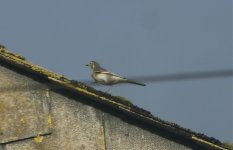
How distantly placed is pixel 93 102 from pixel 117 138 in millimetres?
588

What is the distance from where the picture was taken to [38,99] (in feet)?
49.3

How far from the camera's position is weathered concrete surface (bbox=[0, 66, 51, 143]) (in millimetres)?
14789

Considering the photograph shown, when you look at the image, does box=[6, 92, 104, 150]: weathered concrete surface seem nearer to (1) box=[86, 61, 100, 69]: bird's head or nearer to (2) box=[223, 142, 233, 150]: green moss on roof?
(2) box=[223, 142, 233, 150]: green moss on roof

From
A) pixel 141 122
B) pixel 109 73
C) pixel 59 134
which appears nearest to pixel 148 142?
pixel 141 122

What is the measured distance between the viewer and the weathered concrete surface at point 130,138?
50.1 ft

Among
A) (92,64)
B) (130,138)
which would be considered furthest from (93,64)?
(130,138)

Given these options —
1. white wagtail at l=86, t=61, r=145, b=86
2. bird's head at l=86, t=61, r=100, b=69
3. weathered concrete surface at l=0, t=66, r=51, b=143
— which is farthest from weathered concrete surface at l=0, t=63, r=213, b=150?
bird's head at l=86, t=61, r=100, b=69

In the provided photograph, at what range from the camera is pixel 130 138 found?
608 inches

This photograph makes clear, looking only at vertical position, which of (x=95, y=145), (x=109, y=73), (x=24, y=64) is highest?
(x=109, y=73)

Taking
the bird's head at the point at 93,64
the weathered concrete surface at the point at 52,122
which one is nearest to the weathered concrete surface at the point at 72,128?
the weathered concrete surface at the point at 52,122

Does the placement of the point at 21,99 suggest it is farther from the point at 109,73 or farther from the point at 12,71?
the point at 109,73

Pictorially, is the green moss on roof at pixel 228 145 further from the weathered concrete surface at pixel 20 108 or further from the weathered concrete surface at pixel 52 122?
the weathered concrete surface at pixel 20 108

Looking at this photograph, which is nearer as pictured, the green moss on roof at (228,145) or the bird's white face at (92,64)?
the green moss on roof at (228,145)

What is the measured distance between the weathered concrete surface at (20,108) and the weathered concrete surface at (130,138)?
0.87 metres
